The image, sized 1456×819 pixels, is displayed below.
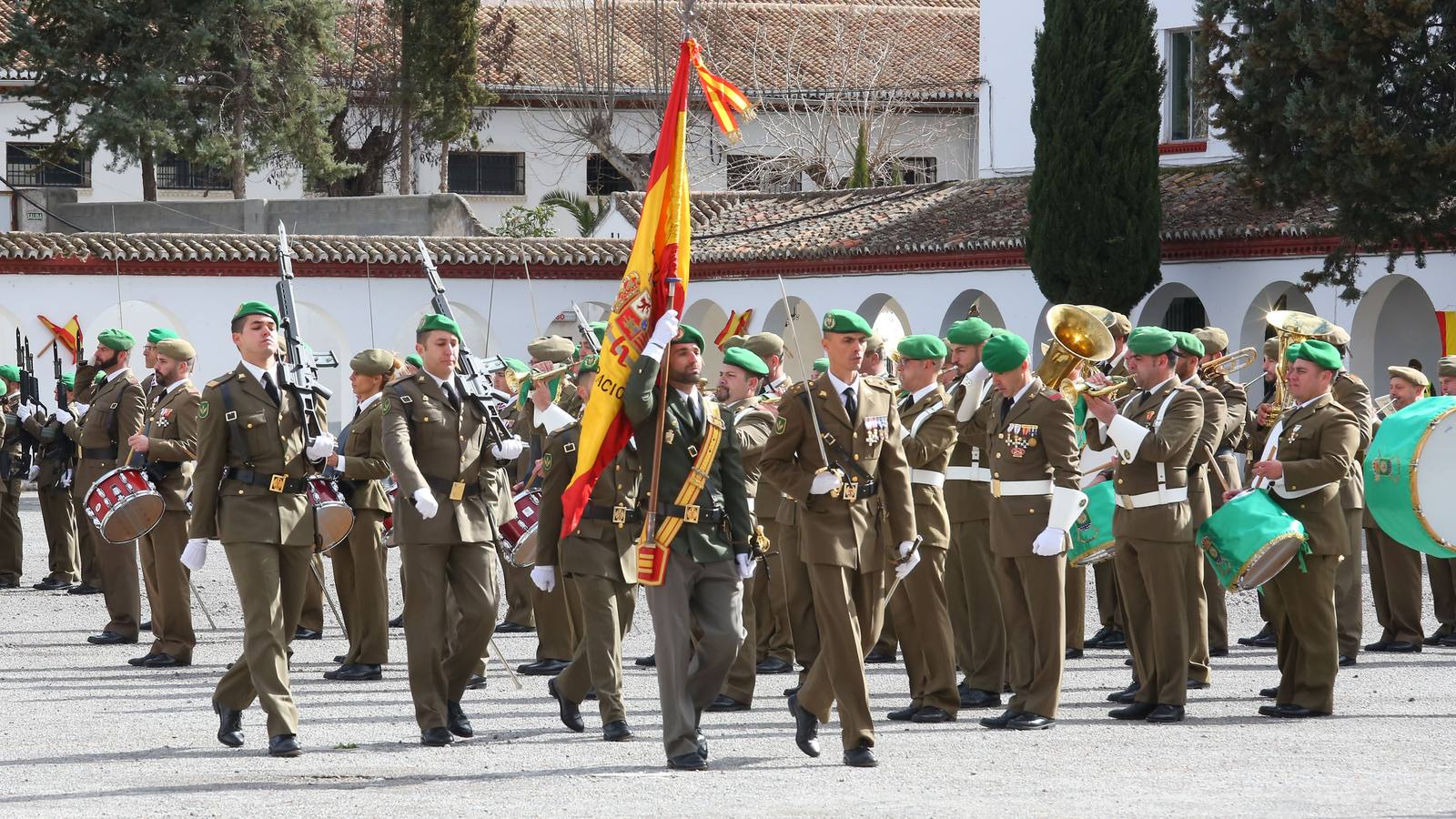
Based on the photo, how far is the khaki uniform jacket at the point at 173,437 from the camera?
41.0 ft

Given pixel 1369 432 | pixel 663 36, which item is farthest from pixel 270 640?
pixel 663 36

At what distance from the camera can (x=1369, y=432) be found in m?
12.6

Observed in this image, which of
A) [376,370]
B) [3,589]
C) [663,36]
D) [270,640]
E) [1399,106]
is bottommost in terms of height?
[3,589]

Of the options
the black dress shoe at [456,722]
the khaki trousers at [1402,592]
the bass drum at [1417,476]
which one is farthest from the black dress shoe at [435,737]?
the khaki trousers at [1402,592]

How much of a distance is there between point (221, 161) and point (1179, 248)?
20.4m

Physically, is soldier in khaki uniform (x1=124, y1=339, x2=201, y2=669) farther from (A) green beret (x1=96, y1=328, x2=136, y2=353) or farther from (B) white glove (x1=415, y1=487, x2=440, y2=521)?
(B) white glove (x1=415, y1=487, x2=440, y2=521)

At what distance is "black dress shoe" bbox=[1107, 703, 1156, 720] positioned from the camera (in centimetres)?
1016

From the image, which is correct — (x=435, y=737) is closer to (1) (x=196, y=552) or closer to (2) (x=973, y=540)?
(1) (x=196, y=552)

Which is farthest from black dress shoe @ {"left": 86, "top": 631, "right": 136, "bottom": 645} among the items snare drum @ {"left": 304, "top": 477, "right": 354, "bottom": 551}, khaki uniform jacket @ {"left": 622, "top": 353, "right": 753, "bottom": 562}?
khaki uniform jacket @ {"left": 622, "top": 353, "right": 753, "bottom": 562}

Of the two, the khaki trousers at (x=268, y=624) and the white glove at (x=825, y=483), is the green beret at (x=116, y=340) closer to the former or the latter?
the khaki trousers at (x=268, y=624)

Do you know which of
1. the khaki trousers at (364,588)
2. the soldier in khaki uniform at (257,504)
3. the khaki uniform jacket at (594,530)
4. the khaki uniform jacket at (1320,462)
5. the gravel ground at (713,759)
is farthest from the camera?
the khaki trousers at (364,588)

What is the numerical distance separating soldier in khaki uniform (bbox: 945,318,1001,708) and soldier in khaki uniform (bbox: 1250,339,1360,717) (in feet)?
4.46

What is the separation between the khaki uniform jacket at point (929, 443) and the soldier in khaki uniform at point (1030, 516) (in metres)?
0.36

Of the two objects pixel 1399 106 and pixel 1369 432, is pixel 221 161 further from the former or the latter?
pixel 1369 432
